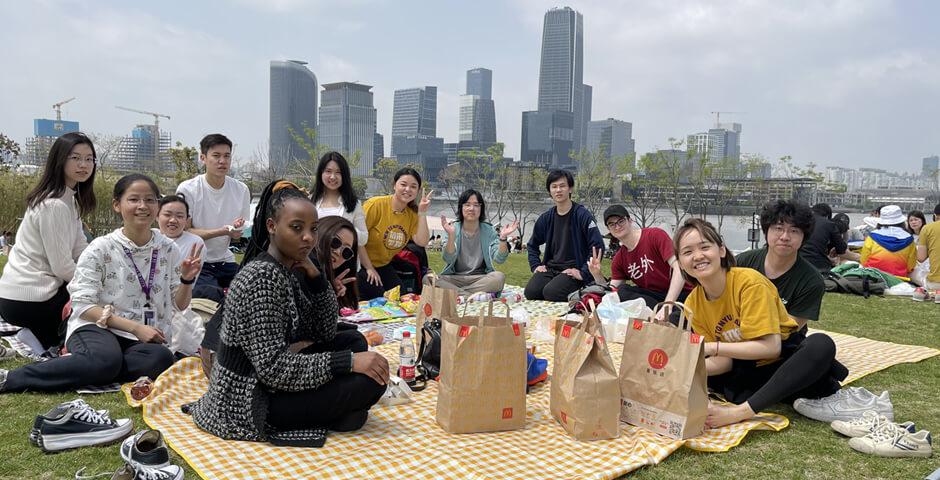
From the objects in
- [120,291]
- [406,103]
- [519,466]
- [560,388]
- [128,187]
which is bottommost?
[519,466]

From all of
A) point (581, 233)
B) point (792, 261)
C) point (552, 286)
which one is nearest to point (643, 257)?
point (581, 233)

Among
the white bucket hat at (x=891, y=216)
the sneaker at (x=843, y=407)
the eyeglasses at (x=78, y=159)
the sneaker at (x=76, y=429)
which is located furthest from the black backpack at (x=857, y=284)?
the eyeglasses at (x=78, y=159)

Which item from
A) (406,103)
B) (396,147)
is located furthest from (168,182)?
(406,103)

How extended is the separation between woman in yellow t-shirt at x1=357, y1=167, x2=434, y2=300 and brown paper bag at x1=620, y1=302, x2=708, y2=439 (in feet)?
13.6

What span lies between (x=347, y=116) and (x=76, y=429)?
47.4 metres

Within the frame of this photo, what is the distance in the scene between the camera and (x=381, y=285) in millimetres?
7258

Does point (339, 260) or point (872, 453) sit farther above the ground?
point (339, 260)

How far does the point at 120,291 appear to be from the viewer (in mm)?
4105

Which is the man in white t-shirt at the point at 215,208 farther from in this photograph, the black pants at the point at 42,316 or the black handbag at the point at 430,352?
the black handbag at the point at 430,352

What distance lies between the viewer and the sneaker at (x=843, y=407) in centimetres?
359

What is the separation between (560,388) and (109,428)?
232cm

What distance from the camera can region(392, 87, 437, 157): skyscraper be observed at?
82688mm

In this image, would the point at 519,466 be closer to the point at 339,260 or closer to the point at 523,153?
the point at 339,260

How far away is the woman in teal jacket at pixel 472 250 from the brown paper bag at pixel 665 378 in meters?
4.26
